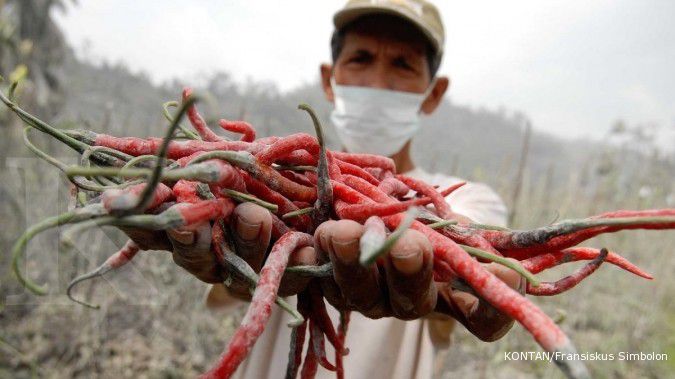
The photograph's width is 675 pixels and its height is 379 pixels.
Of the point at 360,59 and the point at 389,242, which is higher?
the point at 360,59

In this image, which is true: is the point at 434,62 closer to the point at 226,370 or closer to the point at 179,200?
the point at 179,200

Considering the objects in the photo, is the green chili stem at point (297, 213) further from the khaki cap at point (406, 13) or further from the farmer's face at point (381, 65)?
the khaki cap at point (406, 13)

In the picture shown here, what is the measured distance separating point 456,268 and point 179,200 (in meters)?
0.48

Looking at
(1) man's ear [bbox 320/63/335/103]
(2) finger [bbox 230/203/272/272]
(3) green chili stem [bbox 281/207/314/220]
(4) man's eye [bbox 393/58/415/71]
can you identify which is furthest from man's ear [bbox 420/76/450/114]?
(2) finger [bbox 230/203/272/272]

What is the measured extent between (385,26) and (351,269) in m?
1.67

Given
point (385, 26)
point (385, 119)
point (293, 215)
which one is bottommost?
point (293, 215)

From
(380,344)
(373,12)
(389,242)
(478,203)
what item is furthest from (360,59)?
(389,242)

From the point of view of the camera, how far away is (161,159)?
1.87 feet

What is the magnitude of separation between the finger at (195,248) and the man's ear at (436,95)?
1.78m

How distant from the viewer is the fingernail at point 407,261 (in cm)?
77

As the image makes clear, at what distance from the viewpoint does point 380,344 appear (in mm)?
1911

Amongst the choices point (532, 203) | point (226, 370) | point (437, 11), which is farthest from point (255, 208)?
point (532, 203)

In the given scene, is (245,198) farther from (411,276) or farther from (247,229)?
(411,276)

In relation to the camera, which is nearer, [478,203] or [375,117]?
[478,203]
